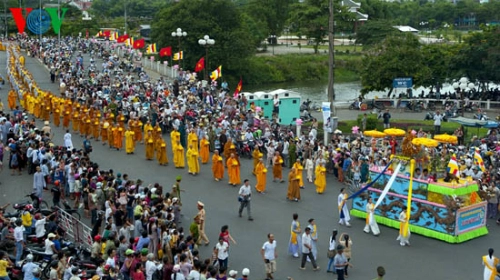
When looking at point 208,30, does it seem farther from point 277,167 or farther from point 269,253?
point 269,253

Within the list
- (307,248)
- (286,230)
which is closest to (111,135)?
(286,230)

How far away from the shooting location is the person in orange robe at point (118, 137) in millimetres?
26344

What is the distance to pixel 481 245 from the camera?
17.5 m

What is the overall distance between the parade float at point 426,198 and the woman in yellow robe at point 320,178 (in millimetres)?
2221

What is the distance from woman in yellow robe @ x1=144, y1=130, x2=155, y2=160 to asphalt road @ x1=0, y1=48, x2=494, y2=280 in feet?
1.03

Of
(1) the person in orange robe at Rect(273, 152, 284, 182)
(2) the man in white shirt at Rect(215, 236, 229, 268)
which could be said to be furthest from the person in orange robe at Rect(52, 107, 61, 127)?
(2) the man in white shirt at Rect(215, 236, 229, 268)

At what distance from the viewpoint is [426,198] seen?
18172mm

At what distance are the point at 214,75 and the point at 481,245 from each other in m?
21.9

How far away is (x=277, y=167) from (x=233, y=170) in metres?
1.53

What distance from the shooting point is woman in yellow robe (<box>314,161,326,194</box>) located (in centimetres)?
2161

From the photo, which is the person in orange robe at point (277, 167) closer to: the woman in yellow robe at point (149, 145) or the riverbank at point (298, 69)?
the woman in yellow robe at point (149, 145)

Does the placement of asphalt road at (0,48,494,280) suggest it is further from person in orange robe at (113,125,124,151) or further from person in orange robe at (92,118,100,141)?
person in orange robe at (92,118,100,141)

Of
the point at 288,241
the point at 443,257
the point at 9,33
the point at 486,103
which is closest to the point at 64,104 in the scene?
the point at 288,241

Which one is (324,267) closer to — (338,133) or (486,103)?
(338,133)
